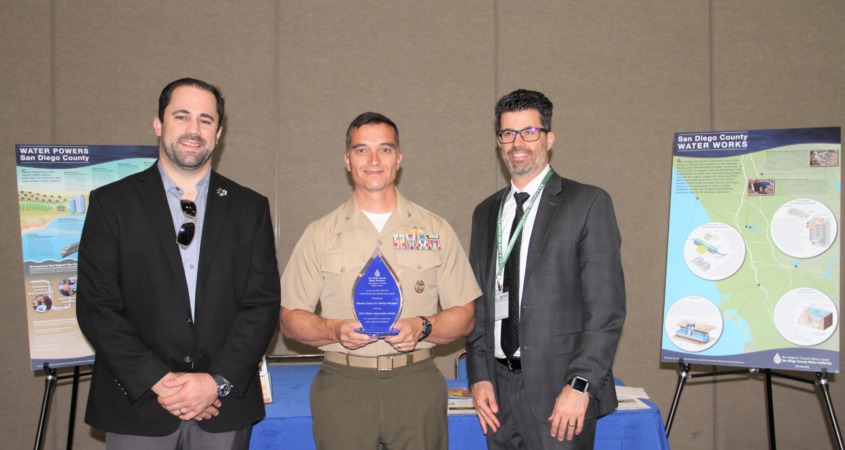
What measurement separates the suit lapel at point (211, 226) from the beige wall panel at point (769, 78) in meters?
3.76

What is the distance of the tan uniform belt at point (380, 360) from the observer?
Result: 1875 millimetres

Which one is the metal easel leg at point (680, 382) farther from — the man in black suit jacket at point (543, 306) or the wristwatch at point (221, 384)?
the wristwatch at point (221, 384)

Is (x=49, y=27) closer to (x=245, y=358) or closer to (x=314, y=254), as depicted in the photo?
(x=314, y=254)

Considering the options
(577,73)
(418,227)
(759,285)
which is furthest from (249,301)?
(577,73)

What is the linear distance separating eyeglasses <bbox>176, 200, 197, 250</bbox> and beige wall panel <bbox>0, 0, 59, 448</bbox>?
2.73m

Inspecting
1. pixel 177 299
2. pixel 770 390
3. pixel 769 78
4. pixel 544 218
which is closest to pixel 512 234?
pixel 544 218

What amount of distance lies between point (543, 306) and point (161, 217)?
1399 mm

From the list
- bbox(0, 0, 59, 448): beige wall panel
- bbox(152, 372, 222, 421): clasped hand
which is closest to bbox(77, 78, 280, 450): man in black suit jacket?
bbox(152, 372, 222, 421): clasped hand

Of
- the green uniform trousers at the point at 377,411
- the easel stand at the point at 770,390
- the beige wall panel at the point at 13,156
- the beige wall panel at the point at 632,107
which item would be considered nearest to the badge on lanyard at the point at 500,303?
the green uniform trousers at the point at 377,411

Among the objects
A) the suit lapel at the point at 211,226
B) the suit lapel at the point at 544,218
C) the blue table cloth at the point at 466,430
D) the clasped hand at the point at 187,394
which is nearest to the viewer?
the clasped hand at the point at 187,394

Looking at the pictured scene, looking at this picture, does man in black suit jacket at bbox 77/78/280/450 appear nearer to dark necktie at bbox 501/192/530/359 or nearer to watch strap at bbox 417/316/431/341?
watch strap at bbox 417/316/431/341

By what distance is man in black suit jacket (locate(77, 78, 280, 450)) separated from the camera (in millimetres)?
1598

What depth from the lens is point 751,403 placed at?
3852 millimetres

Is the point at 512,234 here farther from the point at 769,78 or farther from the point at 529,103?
the point at 769,78
